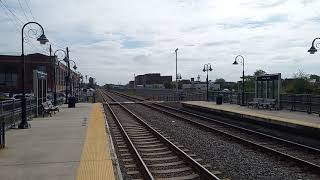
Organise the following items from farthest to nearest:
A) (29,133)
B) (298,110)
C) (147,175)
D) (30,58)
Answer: (30,58) < (298,110) < (29,133) < (147,175)

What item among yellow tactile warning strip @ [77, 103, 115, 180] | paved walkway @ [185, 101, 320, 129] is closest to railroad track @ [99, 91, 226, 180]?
yellow tactile warning strip @ [77, 103, 115, 180]

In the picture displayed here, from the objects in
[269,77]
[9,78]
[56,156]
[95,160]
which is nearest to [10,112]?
[56,156]

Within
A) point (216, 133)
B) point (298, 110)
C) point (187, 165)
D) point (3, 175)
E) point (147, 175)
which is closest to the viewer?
point (3, 175)

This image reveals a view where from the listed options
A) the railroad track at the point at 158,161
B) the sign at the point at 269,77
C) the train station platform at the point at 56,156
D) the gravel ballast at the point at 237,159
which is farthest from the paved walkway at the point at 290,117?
the train station platform at the point at 56,156

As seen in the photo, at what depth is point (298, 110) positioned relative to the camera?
94.2 ft

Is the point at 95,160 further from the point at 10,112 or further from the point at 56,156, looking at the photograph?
the point at 10,112

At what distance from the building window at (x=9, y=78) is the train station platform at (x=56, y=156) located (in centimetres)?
7312

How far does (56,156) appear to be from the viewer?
11.7 meters

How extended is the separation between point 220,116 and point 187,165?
19.4 metres

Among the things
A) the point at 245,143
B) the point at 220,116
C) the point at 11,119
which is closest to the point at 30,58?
the point at 220,116

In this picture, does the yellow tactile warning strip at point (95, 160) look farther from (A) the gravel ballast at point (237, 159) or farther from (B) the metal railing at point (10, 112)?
(B) the metal railing at point (10, 112)

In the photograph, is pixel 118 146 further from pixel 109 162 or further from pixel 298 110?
pixel 298 110

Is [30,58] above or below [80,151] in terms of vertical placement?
above

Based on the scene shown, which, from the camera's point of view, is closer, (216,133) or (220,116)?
(216,133)
